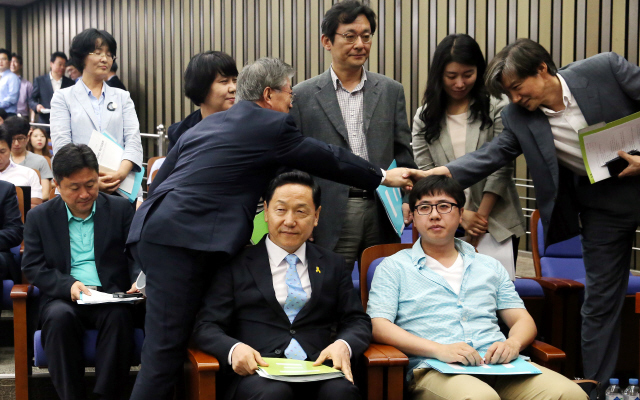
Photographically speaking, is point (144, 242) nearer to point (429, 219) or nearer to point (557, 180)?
point (429, 219)

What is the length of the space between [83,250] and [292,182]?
1.11 m

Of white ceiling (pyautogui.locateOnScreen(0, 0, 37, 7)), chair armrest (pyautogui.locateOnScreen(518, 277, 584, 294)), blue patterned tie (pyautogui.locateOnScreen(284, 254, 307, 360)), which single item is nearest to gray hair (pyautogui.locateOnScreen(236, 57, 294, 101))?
blue patterned tie (pyautogui.locateOnScreen(284, 254, 307, 360))

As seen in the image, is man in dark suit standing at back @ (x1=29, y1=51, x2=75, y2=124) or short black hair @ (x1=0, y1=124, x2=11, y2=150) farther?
man in dark suit standing at back @ (x1=29, y1=51, x2=75, y2=124)

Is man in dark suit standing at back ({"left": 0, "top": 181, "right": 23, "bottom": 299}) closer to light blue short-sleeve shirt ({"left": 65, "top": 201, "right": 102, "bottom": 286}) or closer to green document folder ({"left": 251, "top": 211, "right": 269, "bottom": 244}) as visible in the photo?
light blue short-sleeve shirt ({"left": 65, "top": 201, "right": 102, "bottom": 286})

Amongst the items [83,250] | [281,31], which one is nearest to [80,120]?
[83,250]

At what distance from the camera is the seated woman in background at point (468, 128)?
2895 mm

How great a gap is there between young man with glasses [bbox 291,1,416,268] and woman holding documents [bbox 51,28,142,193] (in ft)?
3.29

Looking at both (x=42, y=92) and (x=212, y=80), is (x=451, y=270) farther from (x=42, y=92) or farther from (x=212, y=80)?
(x=42, y=92)

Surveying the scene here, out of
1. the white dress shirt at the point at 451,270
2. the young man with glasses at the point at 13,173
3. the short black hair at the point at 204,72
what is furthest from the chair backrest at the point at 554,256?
the young man with glasses at the point at 13,173

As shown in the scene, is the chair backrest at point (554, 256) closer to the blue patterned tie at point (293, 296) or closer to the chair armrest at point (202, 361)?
the blue patterned tie at point (293, 296)

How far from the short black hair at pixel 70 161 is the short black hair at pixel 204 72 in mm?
498

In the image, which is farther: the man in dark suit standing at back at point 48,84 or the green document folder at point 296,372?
the man in dark suit standing at back at point 48,84

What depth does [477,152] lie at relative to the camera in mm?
2736

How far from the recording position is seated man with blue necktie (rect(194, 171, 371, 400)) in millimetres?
2135
